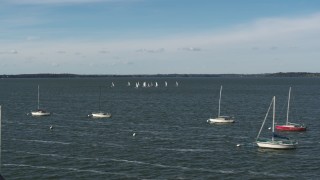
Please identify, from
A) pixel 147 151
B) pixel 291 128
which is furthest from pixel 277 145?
pixel 291 128

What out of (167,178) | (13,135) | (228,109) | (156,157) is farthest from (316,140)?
(228,109)

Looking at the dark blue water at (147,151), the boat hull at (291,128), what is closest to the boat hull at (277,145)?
the dark blue water at (147,151)

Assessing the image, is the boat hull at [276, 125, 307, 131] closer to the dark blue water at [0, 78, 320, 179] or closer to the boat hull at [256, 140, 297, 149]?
the dark blue water at [0, 78, 320, 179]

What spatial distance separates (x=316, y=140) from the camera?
8650 centimetres

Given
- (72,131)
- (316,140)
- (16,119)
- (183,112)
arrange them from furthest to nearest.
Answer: (183,112), (16,119), (72,131), (316,140)

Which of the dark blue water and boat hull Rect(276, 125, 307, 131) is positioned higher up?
boat hull Rect(276, 125, 307, 131)

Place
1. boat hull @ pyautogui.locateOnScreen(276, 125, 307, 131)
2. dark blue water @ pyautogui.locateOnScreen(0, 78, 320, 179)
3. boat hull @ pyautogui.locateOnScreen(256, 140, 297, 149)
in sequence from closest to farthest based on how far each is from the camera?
dark blue water @ pyautogui.locateOnScreen(0, 78, 320, 179)
boat hull @ pyautogui.locateOnScreen(256, 140, 297, 149)
boat hull @ pyautogui.locateOnScreen(276, 125, 307, 131)

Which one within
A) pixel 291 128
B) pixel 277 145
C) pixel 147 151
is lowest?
pixel 147 151

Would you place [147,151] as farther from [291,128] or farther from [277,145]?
[291,128]

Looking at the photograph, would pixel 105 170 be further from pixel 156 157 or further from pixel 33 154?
pixel 33 154

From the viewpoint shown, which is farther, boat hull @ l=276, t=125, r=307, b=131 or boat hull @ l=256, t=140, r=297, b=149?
boat hull @ l=276, t=125, r=307, b=131

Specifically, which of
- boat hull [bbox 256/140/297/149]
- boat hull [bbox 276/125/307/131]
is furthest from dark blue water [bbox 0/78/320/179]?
boat hull [bbox 276/125/307/131]

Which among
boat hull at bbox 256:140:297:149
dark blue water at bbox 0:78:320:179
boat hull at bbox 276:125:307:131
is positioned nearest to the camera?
dark blue water at bbox 0:78:320:179

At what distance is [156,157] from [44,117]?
61.8 m
